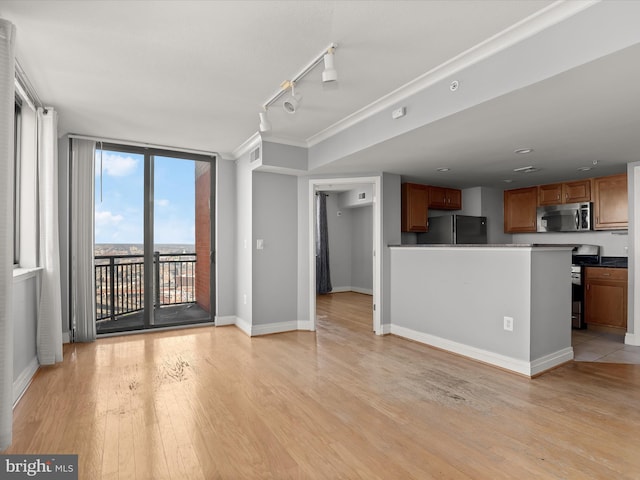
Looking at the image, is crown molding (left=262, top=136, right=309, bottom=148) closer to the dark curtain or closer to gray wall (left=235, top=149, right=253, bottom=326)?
gray wall (left=235, top=149, right=253, bottom=326)

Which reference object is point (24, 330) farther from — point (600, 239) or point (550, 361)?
point (600, 239)

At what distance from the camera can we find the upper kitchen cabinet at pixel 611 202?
15.1 feet

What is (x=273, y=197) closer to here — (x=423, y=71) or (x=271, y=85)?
(x=271, y=85)

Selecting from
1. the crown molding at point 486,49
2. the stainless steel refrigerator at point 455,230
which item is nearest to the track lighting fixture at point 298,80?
the crown molding at point 486,49

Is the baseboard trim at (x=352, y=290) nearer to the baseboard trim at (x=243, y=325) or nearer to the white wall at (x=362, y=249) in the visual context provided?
the white wall at (x=362, y=249)

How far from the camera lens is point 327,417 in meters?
2.35

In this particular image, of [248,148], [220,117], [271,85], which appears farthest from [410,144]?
[248,148]

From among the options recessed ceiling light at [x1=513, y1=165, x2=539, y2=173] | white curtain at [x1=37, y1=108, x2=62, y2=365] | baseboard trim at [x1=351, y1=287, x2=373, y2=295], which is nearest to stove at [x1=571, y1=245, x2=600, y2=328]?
recessed ceiling light at [x1=513, y1=165, x2=539, y2=173]

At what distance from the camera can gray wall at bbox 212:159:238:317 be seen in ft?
16.4

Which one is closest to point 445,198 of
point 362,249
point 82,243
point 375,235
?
point 375,235

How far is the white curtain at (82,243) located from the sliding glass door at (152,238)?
13 centimetres

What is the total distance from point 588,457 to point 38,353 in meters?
4.40

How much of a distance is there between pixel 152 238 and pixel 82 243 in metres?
0.78

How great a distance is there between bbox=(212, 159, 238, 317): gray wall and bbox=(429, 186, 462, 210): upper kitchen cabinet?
10.2 ft
